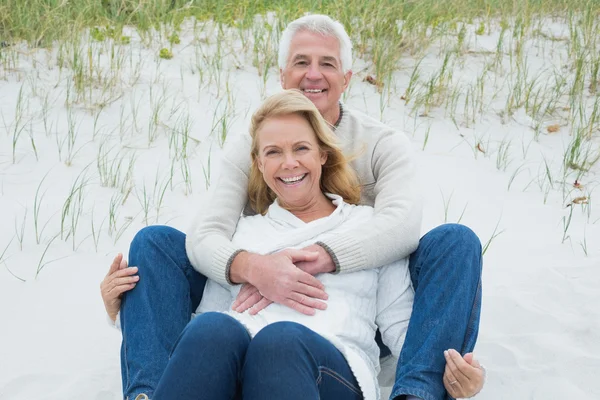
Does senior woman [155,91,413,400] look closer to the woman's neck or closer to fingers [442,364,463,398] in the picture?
the woman's neck

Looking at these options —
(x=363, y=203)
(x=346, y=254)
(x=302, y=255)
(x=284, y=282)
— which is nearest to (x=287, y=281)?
(x=284, y=282)

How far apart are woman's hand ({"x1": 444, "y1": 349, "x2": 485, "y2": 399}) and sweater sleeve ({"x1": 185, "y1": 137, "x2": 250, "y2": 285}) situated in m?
0.81

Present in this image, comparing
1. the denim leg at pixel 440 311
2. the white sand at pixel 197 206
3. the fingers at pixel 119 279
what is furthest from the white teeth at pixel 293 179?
the white sand at pixel 197 206

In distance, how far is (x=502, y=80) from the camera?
18.9 feet

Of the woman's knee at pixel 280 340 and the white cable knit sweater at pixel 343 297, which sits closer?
the woman's knee at pixel 280 340

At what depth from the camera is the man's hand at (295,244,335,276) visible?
2430 millimetres

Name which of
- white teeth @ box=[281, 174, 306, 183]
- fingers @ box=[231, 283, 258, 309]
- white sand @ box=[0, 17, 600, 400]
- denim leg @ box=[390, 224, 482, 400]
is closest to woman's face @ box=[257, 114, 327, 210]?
white teeth @ box=[281, 174, 306, 183]

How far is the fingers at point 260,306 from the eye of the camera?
2393mm

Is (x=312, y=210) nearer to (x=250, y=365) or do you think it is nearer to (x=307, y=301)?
(x=307, y=301)

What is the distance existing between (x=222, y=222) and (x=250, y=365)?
82 centimetres

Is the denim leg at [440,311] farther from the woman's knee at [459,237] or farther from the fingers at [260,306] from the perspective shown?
the fingers at [260,306]

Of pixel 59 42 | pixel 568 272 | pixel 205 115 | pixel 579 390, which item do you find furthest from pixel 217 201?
pixel 59 42

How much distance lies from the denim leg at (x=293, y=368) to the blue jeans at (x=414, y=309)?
0.25m

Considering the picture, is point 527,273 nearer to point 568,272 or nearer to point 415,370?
point 568,272
